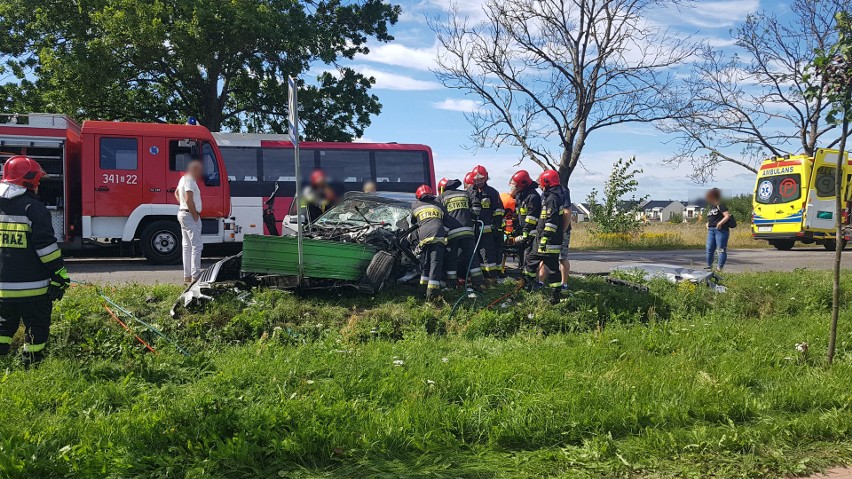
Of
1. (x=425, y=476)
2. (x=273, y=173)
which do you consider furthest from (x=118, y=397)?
(x=273, y=173)

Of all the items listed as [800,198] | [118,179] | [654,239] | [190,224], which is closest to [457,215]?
[190,224]

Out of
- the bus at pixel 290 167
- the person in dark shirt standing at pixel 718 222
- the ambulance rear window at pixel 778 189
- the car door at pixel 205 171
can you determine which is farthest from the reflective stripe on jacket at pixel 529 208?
the ambulance rear window at pixel 778 189

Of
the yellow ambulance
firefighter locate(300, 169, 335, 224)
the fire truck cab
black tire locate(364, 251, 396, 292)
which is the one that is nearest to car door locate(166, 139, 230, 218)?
the fire truck cab

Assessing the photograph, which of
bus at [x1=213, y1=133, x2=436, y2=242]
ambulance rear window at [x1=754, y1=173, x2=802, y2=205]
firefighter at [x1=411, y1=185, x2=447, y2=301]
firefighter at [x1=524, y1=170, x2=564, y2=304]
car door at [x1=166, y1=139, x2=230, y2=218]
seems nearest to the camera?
firefighter at [x1=411, y1=185, x2=447, y2=301]

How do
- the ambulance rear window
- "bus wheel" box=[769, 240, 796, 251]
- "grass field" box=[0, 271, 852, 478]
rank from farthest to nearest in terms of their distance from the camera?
"bus wheel" box=[769, 240, 796, 251]
the ambulance rear window
"grass field" box=[0, 271, 852, 478]

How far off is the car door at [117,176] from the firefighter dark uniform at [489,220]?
7.30 meters

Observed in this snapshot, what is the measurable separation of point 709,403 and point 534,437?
1478mm

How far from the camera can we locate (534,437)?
387cm

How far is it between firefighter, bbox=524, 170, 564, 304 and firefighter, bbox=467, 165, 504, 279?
741 mm

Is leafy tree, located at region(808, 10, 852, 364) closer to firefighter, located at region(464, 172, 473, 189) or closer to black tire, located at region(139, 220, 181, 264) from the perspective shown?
firefighter, located at region(464, 172, 473, 189)

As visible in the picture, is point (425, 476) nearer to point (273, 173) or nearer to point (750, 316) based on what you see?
point (750, 316)

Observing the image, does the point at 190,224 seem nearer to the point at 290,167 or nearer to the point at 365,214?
the point at 365,214

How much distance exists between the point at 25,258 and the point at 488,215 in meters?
5.88

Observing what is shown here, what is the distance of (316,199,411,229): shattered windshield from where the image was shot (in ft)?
27.9
